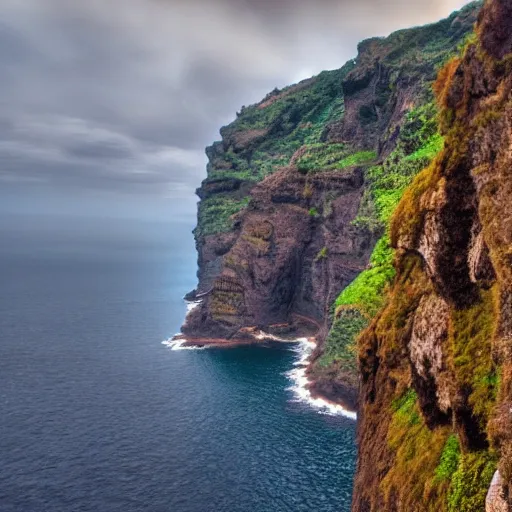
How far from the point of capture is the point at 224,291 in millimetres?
141750

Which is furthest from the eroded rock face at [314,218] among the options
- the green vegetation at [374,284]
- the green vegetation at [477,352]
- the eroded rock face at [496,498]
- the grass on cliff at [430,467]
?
the eroded rock face at [496,498]

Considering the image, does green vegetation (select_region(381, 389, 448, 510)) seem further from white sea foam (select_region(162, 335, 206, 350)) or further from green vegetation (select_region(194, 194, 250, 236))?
green vegetation (select_region(194, 194, 250, 236))

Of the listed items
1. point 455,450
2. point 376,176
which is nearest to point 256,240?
point 376,176

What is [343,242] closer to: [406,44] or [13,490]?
[406,44]

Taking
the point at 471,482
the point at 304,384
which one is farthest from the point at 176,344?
the point at 471,482

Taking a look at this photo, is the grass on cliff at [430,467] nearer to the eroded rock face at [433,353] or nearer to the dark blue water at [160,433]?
the eroded rock face at [433,353]

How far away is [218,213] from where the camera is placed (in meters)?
181

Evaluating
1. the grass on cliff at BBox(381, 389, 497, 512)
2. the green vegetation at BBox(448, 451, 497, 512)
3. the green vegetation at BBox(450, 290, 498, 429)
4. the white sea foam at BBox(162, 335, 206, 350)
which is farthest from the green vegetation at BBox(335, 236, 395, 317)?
the white sea foam at BBox(162, 335, 206, 350)

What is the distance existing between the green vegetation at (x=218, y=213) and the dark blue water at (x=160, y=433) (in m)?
55.5

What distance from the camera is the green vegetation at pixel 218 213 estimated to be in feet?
574

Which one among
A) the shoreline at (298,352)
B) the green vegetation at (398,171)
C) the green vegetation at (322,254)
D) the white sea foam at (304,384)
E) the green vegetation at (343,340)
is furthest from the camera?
the green vegetation at (322,254)

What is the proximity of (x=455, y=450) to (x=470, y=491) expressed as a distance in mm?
3187

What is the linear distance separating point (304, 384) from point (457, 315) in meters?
83.3

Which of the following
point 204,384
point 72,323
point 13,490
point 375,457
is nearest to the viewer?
point 375,457
